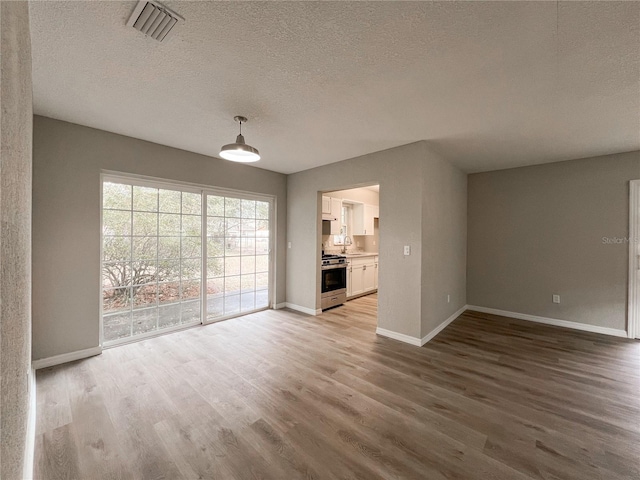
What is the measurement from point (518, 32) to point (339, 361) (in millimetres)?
3100

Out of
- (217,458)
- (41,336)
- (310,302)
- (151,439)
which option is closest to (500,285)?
(310,302)

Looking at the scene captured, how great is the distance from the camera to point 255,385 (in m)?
2.45

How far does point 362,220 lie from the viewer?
21.3ft

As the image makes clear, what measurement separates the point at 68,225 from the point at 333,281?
12.9ft

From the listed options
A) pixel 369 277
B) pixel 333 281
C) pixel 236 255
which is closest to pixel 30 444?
pixel 236 255

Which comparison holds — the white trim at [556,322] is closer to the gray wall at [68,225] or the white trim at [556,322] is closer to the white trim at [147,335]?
the white trim at [147,335]

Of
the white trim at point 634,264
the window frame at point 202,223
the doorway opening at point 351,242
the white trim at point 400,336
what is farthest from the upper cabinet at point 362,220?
the white trim at point 634,264

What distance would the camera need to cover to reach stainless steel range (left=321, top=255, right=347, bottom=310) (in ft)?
16.2

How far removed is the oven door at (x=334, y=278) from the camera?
195 inches

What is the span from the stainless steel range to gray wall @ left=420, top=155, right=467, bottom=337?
1.93 meters

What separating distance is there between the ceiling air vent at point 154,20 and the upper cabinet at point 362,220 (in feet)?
17.3

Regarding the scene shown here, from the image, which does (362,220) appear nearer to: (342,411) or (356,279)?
(356,279)

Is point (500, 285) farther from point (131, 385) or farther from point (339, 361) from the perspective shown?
point (131, 385)

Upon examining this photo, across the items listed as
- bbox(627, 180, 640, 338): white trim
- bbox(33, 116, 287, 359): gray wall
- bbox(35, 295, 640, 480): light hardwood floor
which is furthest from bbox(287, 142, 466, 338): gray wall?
bbox(33, 116, 287, 359): gray wall
